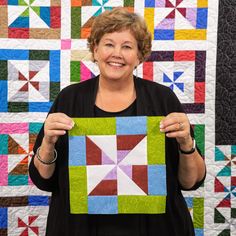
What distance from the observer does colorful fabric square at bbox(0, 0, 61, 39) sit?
5.85 feet

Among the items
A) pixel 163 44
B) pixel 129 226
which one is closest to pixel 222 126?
pixel 163 44

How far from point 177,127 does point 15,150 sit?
1026 millimetres

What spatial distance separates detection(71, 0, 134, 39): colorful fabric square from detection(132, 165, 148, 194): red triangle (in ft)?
2.85

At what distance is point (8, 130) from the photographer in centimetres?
183

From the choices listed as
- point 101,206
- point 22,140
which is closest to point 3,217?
point 22,140

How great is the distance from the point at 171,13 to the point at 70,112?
2.94ft

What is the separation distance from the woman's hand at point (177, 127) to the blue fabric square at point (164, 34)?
0.84 meters

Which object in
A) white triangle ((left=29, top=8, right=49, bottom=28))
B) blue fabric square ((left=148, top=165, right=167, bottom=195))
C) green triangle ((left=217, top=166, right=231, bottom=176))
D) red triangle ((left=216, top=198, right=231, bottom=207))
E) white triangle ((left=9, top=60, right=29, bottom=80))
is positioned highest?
white triangle ((left=29, top=8, right=49, bottom=28))

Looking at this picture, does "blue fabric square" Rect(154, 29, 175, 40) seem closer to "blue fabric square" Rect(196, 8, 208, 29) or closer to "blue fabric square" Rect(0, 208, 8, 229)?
"blue fabric square" Rect(196, 8, 208, 29)

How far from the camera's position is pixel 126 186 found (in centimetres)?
114

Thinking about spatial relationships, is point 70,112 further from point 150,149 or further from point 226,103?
point 226,103

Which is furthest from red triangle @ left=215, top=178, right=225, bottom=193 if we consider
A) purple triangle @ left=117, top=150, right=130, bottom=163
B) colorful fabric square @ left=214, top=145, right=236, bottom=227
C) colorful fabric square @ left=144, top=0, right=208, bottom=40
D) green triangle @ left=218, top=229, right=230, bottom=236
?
purple triangle @ left=117, top=150, right=130, bottom=163

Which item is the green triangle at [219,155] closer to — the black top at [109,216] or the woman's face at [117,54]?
the black top at [109,216]

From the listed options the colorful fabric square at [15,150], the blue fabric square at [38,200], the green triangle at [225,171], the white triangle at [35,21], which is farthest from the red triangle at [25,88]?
the green triangle at [225,171]
